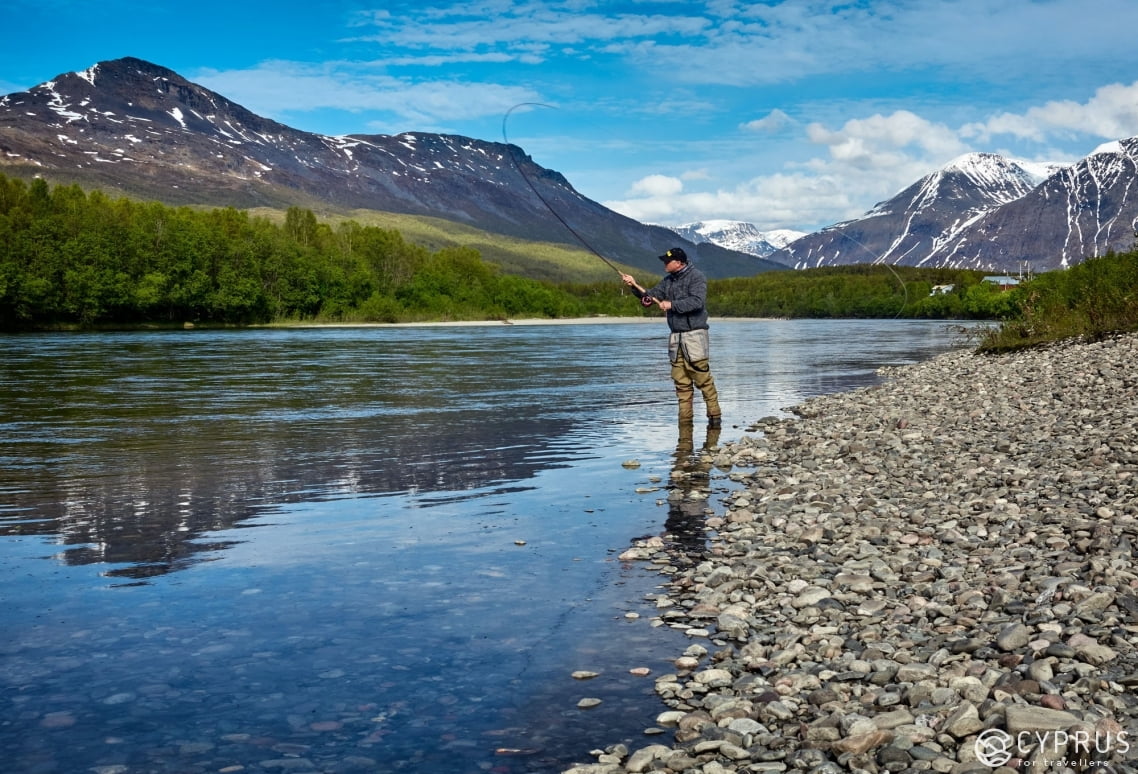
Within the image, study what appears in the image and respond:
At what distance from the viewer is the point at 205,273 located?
11456 cm

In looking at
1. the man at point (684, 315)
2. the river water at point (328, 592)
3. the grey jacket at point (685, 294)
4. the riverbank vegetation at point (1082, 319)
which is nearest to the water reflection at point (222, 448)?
the river water at point (328, 592)

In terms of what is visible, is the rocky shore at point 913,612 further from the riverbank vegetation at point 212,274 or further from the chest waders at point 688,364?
the riverbank vegetation at point 212,274

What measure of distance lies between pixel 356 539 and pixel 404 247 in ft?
527

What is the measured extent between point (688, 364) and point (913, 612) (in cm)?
1045

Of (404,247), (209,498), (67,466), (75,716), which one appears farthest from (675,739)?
(404,247)

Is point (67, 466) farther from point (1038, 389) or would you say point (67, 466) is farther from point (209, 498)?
point (1038, 389)

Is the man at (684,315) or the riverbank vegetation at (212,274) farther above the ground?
the riverbank vegetation at (212,274)

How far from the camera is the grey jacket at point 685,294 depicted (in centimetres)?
1658
